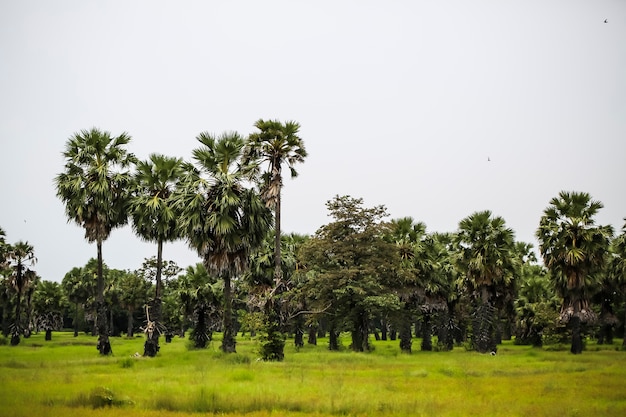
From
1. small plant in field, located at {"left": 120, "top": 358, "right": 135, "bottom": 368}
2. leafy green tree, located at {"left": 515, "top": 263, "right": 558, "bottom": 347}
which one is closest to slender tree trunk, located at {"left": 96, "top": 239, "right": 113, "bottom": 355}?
small plant in field, located at {"left": 120, "top": 358, "right": 135, "bottom": 368}

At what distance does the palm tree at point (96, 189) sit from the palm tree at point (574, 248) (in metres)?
34.6

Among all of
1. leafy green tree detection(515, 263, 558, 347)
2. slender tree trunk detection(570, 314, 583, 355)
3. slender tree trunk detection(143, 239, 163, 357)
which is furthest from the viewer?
leafy green tree detection(515, 263, 558, 347)

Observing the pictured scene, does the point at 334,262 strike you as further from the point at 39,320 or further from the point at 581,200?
the point at 39,320

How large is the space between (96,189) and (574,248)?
3715 centimetres

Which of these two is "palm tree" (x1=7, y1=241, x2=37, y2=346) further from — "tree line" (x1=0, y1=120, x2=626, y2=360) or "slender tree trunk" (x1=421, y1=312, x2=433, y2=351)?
"slender tree trunk" (x1=421, y1=312, x2=433, y2=351)

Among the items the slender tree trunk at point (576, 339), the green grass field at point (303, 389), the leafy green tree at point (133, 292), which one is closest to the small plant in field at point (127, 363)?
the green grass field at point (303, 389)

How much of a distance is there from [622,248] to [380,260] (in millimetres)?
27071

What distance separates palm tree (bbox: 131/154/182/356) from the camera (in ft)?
130

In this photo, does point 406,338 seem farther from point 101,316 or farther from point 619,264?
point 101,316

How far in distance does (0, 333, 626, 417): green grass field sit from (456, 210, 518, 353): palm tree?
14.3 meters

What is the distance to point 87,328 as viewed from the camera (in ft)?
339

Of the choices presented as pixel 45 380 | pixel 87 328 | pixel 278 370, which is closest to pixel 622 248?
pixel 278 370

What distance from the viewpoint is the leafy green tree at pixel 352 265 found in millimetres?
42938

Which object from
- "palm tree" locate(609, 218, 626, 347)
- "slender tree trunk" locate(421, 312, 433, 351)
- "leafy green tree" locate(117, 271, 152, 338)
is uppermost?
"palm tree" locate(609, 218, 626, 347)
